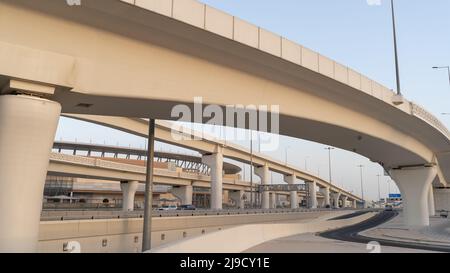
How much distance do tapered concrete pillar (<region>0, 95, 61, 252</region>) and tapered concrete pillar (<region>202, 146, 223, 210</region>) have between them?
159 ft

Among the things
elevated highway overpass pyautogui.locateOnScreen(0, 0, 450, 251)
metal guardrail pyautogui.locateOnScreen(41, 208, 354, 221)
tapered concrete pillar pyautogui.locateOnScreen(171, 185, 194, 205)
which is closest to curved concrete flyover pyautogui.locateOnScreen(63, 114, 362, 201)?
metal guardrail pyautogui.locateOnScreen(41, 208, 354, 221)

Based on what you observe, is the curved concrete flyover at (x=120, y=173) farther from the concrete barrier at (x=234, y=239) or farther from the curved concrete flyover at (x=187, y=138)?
the concrete barrier at (x=234, y=239)

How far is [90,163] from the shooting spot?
58.3m

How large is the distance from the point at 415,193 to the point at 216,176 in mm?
30261

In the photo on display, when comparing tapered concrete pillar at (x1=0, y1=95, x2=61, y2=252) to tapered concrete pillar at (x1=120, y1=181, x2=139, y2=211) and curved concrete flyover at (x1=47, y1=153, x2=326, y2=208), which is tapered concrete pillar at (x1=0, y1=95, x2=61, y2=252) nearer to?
curved concrete flyover at (x1=47, y1=153, x2=326, y2=208)

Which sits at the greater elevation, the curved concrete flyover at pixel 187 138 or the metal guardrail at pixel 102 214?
the curved concrete flyover at pixel 187 138

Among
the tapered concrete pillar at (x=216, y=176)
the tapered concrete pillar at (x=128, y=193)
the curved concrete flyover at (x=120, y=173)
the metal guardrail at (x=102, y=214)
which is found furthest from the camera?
the tapered concrete pillar at (x=128, y=193)

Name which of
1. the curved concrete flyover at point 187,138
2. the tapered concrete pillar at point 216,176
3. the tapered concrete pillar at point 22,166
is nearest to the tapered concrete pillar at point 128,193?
the tapered concrete pillar at point 216,176

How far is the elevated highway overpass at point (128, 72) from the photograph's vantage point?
35.0 ft

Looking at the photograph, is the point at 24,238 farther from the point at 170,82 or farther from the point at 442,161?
the point at 442,161

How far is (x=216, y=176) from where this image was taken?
60.8 metres

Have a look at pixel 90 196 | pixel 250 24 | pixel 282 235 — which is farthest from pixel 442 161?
pixel 90 196

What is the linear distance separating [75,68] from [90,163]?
4967 centimetres

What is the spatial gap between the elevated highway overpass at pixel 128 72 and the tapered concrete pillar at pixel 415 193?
22.6m
